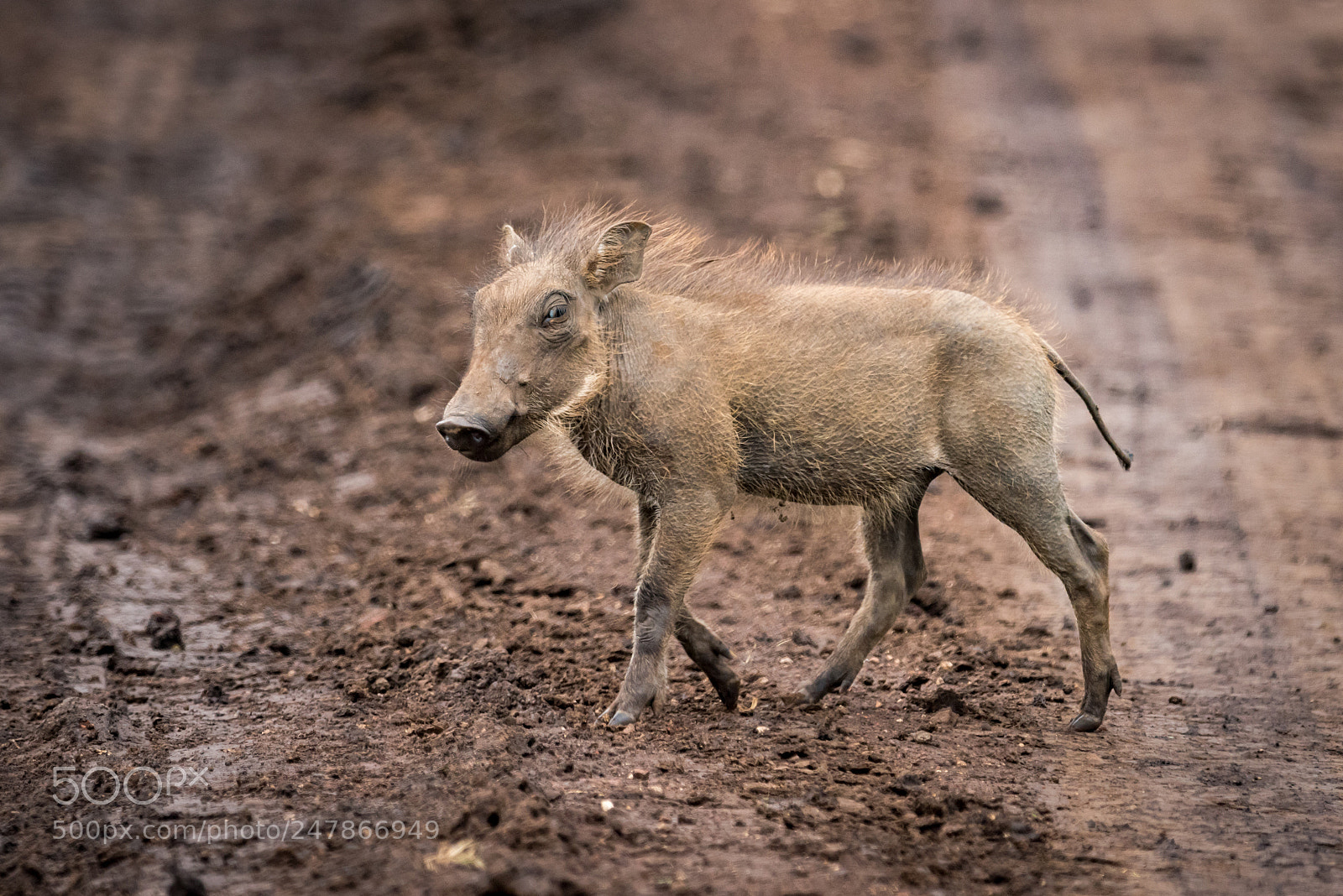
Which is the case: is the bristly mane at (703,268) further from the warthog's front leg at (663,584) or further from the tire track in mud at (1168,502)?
the tire track in mud at (1168,502)

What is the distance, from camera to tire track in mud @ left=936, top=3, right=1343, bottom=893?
153 inches

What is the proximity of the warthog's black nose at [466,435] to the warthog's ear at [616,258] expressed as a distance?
72 cm

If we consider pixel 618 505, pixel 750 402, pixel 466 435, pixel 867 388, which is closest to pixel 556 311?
pixel 466 435

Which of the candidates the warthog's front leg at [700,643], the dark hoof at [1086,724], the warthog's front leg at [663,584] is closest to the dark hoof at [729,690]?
the warthog's front leg at [700,643]

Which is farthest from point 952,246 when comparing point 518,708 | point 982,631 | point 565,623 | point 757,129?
point 518,708

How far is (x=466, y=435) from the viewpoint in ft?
12.8

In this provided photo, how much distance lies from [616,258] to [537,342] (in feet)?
1.37

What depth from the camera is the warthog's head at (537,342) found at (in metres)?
3.97

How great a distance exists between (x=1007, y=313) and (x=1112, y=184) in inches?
289

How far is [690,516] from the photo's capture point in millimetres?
4301

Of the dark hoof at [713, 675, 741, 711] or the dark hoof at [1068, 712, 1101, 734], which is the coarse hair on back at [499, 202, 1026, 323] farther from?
the dark hoof at [1068, 712, 1101, 734]

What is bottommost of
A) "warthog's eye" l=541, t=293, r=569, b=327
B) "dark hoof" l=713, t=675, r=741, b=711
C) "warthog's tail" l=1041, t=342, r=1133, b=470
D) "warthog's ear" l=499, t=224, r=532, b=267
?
"dark hoof" l=713, t=675, r=741, b=711

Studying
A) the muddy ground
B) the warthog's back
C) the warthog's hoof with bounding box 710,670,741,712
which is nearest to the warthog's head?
the warthog's back

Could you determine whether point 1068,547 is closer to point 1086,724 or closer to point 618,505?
point 1086,724
